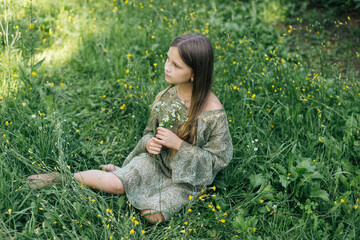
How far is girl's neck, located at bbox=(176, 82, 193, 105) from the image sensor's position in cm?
257

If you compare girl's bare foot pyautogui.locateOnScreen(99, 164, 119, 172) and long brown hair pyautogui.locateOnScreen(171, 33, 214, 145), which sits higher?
long brown hair pyautogui.locateOnScreen(171, 33, 214, 145)

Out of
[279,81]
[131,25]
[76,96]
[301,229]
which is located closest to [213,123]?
[301,229]

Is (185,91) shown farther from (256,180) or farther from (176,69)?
(256,180)

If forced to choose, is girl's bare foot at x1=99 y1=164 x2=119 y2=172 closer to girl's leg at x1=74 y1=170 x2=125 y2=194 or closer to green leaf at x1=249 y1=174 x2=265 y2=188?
girl's leg at x1=74 y1=170 x2=125 y2=194

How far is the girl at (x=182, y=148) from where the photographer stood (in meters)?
2.39

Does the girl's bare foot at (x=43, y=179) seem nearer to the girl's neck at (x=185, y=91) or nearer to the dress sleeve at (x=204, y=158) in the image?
the dress sleeve at (x=204, y=158)

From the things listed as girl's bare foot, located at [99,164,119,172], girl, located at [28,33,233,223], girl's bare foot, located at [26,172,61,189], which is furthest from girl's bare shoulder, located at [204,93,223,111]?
girl's bare foot, located at [26,172,61,189]

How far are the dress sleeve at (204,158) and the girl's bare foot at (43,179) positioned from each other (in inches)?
31.4

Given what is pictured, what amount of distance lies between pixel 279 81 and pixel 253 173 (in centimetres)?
113

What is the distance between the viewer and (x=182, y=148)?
2449mm

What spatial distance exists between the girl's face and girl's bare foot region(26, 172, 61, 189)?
1024 millimetres

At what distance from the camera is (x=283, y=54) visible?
402cm

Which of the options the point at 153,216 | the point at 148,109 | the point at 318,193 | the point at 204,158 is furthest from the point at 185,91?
the point at 318,193

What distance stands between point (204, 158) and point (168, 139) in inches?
10.7
